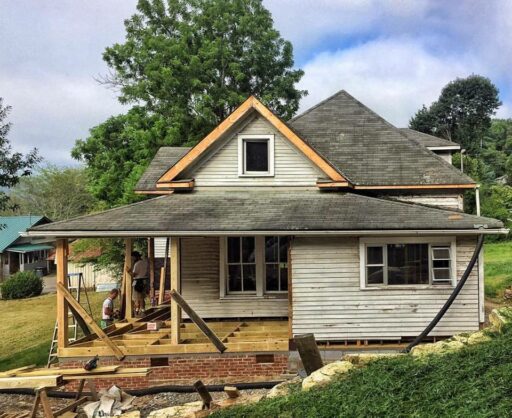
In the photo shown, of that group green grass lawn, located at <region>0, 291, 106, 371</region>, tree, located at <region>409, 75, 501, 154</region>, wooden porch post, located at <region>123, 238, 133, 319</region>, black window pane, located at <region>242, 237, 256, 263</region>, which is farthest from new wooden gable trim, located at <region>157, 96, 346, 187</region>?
tree, located at <region>409, 75, 501, 154</region>

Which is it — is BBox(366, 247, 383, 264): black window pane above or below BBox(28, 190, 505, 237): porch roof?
below

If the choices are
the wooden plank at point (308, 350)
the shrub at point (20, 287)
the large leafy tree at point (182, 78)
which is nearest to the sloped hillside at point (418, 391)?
the wooden plank at point (308, 350)

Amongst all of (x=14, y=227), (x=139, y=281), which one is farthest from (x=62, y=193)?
(x=139, y=281)

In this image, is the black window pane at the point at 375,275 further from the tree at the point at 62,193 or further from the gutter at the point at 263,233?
the tree at the point at 62,193

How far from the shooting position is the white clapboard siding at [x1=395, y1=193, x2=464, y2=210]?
1300cm

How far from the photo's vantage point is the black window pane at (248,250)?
12.9 metres

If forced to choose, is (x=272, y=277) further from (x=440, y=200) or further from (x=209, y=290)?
(x=440, y=200)

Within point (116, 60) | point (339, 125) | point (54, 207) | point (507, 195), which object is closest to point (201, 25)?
point (116, 60)

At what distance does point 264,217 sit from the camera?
10938mm

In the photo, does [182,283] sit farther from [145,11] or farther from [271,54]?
[145,11]

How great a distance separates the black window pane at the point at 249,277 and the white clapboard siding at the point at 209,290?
358 millimetres

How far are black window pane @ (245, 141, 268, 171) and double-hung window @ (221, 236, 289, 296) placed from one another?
7.10ft

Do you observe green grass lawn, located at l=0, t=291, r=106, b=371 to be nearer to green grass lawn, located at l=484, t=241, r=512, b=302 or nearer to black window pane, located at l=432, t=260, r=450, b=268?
black window pane, located at l=432, t=260, r=450, b=268

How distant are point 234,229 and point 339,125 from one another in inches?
292
